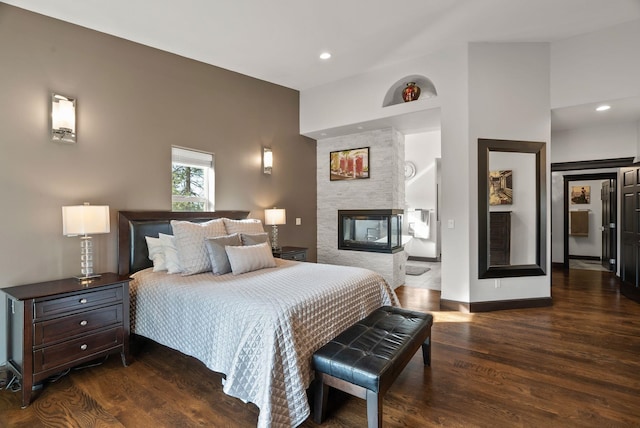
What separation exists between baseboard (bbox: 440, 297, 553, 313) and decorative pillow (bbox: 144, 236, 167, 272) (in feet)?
11.1

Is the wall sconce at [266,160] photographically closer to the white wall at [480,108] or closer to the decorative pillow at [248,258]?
the decorative pillow at [248,258]

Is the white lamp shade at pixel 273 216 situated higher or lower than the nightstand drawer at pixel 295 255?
higher

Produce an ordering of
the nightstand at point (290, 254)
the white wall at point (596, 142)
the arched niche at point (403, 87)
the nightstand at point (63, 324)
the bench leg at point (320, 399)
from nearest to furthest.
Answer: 1. the bench leg at point (320, 399)
2. the nightstand at point (63, 324)
3. the nightstand at point (290, 254)
4. the arched niche at point (403, 87)
5. the white wall at point (596, 142)

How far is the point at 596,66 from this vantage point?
142 inches

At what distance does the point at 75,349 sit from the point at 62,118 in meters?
1.99

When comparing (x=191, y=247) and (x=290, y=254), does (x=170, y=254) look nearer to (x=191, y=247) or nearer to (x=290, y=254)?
(x=191, y=247)

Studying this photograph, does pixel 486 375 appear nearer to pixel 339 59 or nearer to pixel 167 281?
pixel 167 281

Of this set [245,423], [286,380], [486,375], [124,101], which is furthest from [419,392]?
[124,101]

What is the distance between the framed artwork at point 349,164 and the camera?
16.6ft

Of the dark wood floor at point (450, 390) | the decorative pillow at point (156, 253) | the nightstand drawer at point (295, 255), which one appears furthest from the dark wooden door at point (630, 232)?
the decorative pillow at point (156, 253)

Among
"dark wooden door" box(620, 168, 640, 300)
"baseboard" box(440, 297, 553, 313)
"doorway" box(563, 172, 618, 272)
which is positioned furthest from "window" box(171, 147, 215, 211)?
"doorway" box(563, 172, 618, 272)

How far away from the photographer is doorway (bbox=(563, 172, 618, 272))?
234 inches

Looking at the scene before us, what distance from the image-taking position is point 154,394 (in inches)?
85.6

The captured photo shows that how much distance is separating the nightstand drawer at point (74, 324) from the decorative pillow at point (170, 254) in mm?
518
